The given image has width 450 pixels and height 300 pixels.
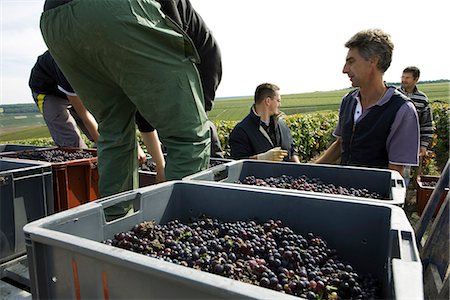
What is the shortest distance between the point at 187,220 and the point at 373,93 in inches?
64.1

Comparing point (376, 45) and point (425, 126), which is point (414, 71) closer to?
point (425, 126)

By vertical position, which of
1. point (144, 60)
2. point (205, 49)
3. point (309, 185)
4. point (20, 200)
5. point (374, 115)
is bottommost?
point (20, 200)

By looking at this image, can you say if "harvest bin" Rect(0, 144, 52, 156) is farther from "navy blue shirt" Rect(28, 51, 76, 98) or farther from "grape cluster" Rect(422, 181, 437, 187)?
"grape cluster" Rect(422, 181, 437, 187)

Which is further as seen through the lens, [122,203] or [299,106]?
[299,106]

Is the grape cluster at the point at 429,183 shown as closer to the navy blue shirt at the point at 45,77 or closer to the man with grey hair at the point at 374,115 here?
the man with grey hair at the point at 374,115

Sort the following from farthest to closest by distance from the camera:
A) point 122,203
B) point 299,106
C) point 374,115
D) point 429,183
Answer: point 299,106 < point 429,183 < point 374,115 < point 122,203

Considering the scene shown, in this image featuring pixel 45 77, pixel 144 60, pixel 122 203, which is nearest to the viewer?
pixel 122 203

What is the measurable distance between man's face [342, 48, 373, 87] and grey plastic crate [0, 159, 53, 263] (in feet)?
6.60

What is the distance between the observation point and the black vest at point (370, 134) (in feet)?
7.15

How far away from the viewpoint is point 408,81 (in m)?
5.13

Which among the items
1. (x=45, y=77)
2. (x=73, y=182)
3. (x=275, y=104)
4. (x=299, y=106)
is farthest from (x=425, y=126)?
(x=299, y=106)

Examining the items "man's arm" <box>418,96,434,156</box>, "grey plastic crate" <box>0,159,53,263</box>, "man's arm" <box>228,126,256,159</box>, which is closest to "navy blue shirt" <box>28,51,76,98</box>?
"grey plastic crate" <box>0,159,53,263</box>

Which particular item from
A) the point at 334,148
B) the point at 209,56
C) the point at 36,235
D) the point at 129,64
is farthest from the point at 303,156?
the point at 36,235

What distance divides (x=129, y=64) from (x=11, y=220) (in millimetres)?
1112
